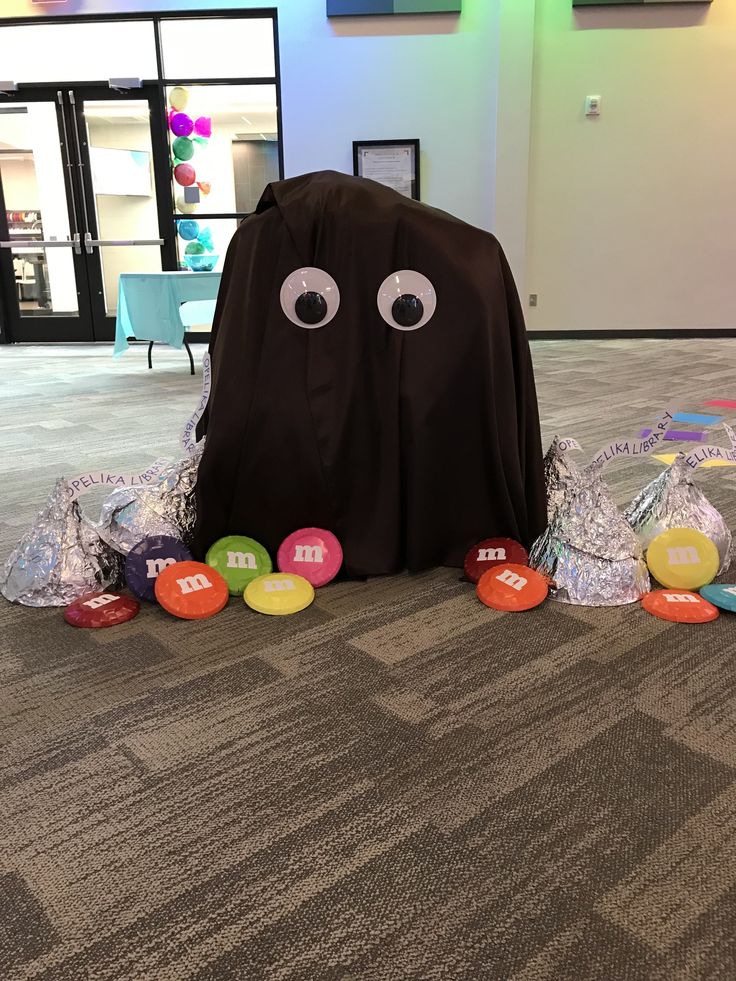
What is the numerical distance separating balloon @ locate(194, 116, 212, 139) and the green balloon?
0.12m

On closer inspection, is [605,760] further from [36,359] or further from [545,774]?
[36,359]

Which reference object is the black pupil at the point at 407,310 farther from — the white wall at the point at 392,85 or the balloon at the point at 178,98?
the balloon at the point at 178,98

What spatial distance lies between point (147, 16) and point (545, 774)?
6.67m

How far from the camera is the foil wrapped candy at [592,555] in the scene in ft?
5.04

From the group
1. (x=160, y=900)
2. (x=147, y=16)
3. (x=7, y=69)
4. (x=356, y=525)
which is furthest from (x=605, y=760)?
(x=7, y=69)

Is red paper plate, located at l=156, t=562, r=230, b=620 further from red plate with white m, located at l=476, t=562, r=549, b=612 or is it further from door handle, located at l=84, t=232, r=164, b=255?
door handle, located at l=84, t=232, r=164, b=255

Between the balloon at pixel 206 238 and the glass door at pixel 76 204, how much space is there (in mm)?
255

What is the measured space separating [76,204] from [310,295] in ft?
19.1

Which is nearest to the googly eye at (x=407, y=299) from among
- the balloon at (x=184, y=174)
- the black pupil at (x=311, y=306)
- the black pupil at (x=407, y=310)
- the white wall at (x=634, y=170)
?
the black pupil at (x=407, y=310)

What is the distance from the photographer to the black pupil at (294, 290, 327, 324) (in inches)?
59.0

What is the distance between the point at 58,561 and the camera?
5.13 ft

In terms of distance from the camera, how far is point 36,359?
5.75 m

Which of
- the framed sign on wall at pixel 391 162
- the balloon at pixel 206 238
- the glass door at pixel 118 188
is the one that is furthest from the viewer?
the balloon at pixel 206 238

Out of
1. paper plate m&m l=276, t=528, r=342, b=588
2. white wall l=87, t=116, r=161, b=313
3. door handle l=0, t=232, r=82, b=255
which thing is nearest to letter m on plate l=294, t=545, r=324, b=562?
paper plate m&m l=276, t=528, r=342, b=588
